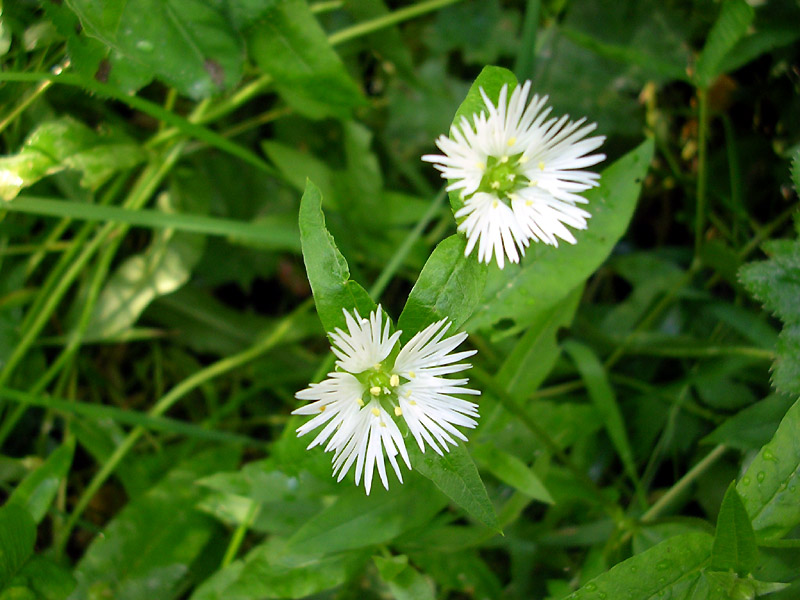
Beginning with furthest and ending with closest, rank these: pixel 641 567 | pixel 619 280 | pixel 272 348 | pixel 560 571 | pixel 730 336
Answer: pixel 619 280
pixel 272 348
pixel 730 336
pixel 560 571
pixel 641 567

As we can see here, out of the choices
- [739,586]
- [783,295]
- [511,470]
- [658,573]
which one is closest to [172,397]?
[511,470]

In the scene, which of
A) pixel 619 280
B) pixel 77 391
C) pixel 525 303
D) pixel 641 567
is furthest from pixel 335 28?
pixel 641 567

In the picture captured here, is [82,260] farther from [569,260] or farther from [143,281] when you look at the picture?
[569,260]

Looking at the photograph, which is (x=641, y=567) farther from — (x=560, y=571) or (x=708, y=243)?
(x=708, y=243)

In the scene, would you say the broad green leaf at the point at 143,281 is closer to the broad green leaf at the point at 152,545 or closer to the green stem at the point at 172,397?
the green stem at the point at 172,397

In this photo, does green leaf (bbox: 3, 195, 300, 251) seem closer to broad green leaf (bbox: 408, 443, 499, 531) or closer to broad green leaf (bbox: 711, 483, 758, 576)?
broad green leaf (bbox: 408, 443, 499, 531)

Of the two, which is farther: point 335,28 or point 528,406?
point 335,28

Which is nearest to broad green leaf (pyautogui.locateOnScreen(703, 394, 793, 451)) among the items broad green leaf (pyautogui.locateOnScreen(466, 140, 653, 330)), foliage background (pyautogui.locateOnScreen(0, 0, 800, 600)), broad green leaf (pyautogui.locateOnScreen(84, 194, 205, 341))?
foliage background (pyautogui.locateOnScreen(0, 0, 800, 600))
